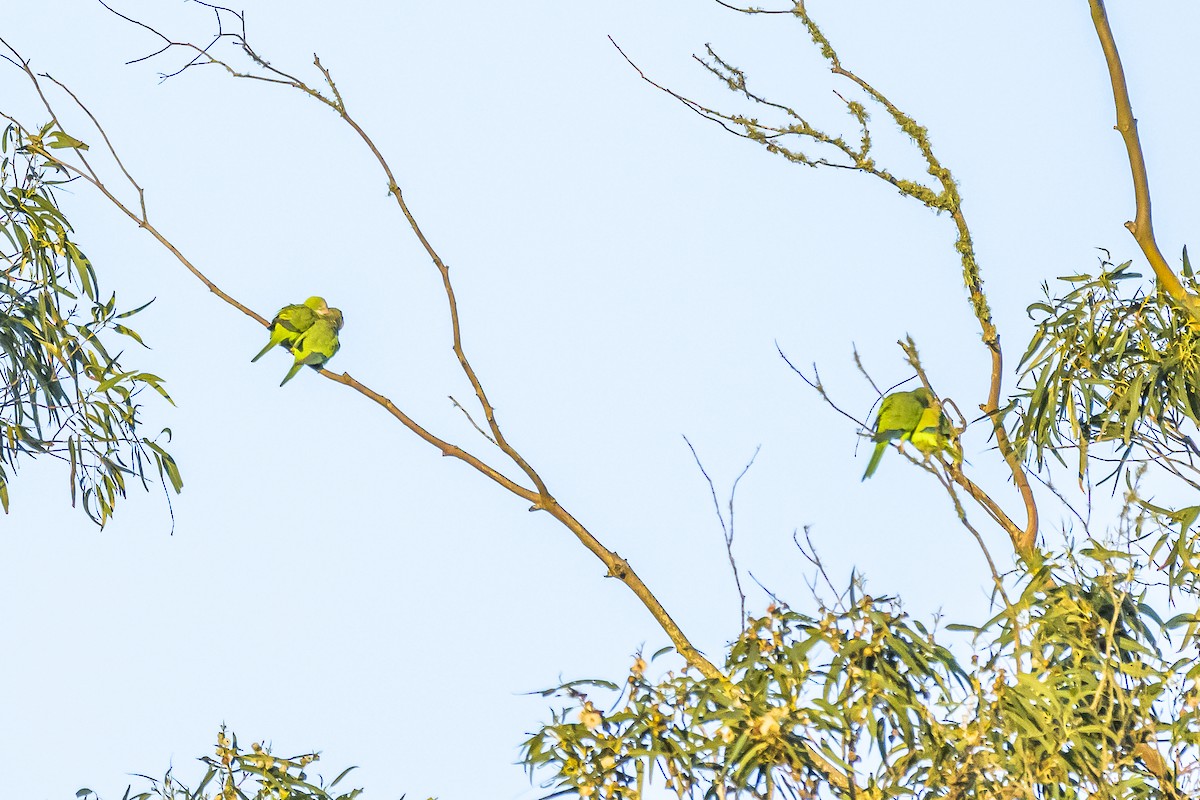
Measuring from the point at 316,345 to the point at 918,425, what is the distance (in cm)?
261

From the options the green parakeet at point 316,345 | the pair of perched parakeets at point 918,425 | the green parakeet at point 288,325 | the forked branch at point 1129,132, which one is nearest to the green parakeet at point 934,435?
the pair of perched parakeets at point 918,425

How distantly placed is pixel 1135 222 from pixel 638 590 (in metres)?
1.72

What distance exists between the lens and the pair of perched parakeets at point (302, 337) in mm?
5590

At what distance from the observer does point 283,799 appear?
11.6 ft

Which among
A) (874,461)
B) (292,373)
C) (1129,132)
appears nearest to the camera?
(1129,132)

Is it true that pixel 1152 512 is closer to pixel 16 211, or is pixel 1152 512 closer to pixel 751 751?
pixel 751 751

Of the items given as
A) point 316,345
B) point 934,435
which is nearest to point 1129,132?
point 934,435

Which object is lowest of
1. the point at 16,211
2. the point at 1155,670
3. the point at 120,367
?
the point at 1155,670

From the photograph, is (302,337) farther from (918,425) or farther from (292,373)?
(918,425)

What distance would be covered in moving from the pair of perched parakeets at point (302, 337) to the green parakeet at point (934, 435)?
2.56 meters

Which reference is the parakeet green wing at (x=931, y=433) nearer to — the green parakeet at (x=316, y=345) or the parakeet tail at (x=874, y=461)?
the parakeet tail at (x=874, y=461)

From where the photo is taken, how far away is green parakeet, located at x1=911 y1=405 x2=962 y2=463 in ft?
13.2

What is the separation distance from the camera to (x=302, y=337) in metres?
5.60

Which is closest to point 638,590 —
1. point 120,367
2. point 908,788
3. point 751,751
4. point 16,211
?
point 751,751
